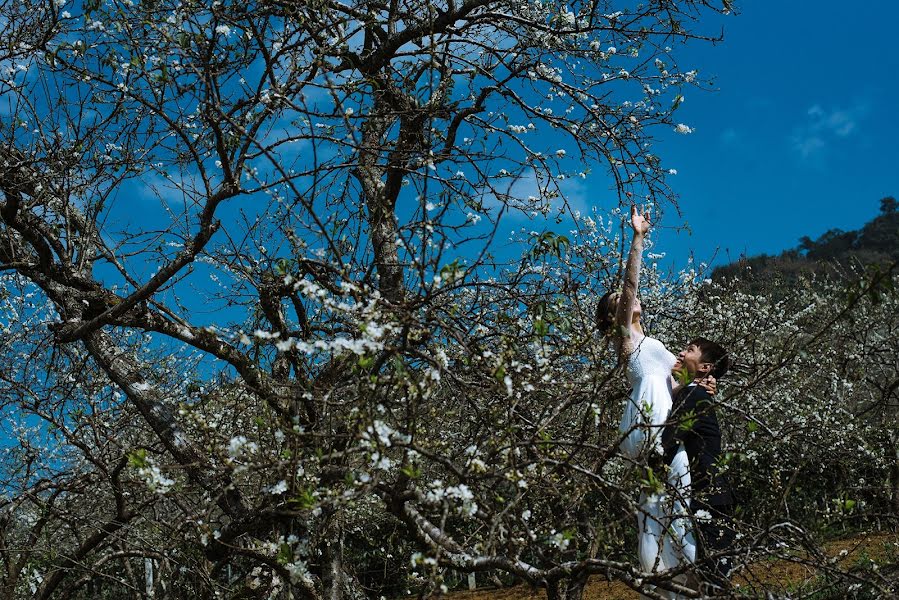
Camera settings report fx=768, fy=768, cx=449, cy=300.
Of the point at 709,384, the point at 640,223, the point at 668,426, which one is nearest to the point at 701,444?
the point at 709,384

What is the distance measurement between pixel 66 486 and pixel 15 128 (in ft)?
8.67

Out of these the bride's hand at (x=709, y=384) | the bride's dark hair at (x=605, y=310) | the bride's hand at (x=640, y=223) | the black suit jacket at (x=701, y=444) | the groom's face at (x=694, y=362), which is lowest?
the black suit jacket at (x=701, y=444)

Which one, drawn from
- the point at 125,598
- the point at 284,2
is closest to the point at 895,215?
the point at 125,598

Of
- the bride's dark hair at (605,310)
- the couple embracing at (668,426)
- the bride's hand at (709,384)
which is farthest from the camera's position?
the bride's hand at (709,384)

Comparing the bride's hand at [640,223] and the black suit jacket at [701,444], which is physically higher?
the bride's hand at [640,223]

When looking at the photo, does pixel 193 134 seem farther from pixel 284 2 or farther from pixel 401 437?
pixel 401 437

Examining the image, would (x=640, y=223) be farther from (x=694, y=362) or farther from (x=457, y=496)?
(x=457, y=496)

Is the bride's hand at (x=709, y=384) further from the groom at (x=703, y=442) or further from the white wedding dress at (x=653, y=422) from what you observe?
the white wedding dress at (x=653, y=422)

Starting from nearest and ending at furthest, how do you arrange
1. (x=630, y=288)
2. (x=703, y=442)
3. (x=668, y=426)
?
(x=668, y=426)
(x=630, y=288)
(x=703, y=442)

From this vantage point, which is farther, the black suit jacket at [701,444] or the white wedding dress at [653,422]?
the black suit jacket at [701,444]

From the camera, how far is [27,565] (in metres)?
6.51

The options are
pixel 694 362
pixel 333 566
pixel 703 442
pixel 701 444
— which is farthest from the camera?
pixel 333 566

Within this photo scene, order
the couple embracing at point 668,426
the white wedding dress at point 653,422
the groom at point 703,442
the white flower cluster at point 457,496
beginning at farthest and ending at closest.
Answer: the groom at point 703,442 < the white wedding dress at point 653,422 < the couple embracing at point 668,426 < the white flower cluster at point 457,496

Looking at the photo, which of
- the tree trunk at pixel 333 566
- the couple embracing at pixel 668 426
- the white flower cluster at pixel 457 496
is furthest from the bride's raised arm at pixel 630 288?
the tree trunk at pixel 333 566
